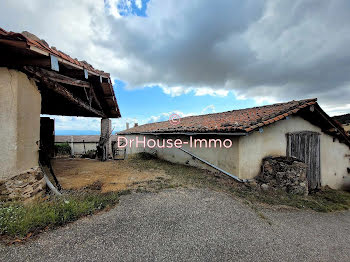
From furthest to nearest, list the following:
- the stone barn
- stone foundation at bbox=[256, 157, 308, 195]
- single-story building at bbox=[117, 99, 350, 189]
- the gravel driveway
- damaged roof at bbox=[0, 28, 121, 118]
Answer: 1. single-story building at bbox=[117, 99, 350, 189]
2. stone foundation at bbox=[256, 157, 308, 195]
3. the stone barn
4. damaged roof at bbox=[0, 28, 121, 118]
5. the gravel driveway

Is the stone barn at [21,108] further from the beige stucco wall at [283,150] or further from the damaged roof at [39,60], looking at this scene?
the beige stucco wall at [283,150]

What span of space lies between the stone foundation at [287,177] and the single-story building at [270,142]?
549mm

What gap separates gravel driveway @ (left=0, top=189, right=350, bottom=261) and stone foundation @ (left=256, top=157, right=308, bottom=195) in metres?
1.39

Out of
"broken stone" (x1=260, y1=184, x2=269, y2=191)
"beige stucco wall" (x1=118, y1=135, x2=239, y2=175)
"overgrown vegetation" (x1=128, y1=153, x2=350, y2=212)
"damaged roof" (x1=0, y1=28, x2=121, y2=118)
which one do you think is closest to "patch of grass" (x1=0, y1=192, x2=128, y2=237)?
"overgrown vegetation" (x1=128, y1=153, x2=350, y2=212)

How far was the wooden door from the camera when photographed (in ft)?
23.9

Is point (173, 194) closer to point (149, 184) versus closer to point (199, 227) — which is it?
point (149, 184)

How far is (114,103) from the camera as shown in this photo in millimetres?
8414

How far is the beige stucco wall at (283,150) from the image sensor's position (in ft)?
20.3

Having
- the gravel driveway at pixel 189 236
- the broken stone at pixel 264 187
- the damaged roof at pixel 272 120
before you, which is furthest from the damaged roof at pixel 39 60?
the broken stone at pixel 264 187

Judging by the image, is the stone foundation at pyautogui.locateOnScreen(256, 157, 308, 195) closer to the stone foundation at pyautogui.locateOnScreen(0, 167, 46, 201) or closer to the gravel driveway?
the gravel driveway

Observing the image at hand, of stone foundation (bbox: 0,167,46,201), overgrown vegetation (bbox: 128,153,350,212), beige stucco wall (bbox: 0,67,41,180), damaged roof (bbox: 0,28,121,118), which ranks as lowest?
overgrown vegetation (bbox: 128,153,350,212)

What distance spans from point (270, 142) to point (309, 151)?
273 cm

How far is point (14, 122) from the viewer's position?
3.31 meters

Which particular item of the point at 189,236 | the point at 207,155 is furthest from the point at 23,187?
the point at 207,155
